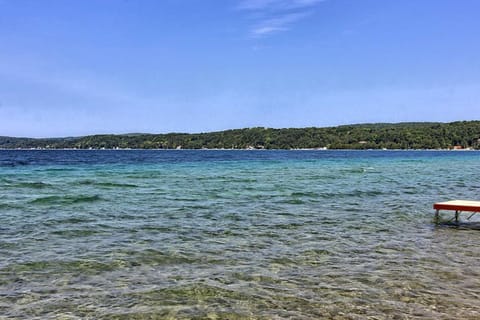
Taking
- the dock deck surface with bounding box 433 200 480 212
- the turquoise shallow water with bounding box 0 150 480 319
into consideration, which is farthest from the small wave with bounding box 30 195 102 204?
the dock deck surface with bounding box 433 200 480 212

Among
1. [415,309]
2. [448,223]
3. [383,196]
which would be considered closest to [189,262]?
[415,309]

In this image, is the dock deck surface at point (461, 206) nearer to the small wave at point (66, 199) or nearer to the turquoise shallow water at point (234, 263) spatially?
the turquoise shallow water at point (234, 263)

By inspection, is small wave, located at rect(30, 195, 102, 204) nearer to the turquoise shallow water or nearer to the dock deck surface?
the turquoise shallow water

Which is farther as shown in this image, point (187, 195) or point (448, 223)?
point (187, 195)

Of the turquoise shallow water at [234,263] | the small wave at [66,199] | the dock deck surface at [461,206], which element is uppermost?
the dock deck surface at [461,206]

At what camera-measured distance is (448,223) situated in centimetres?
1484

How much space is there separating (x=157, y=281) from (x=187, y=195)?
14.4m

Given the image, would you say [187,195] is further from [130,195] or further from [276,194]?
[276,194]

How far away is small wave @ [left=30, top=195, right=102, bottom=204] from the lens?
62.7 feet

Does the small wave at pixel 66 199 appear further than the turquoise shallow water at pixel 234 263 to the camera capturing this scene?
Yes

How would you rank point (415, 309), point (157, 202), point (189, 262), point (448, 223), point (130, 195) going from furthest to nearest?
point (130, 195) → point (157, 202) → point (448, 223) → point (189, 262) → point (415, 309)

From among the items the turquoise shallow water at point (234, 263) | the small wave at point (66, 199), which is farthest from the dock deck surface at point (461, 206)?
the small wave at point (66, 199)

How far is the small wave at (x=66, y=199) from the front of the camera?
1910 cm

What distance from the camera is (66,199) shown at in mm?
20156
